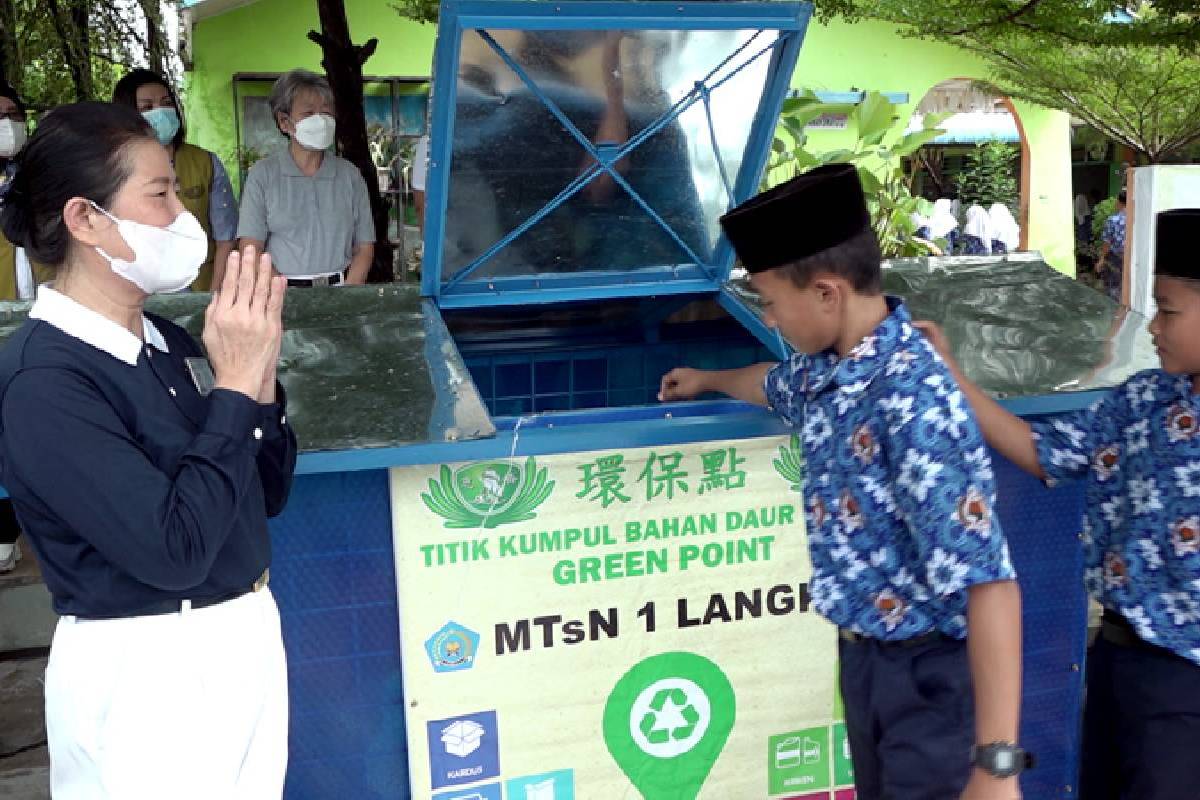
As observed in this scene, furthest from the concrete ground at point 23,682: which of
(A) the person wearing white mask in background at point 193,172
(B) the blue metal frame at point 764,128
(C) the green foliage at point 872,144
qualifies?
(C) the green foliage at point 872,144

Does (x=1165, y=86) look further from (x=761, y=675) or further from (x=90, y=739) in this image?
(x=90, y=739)

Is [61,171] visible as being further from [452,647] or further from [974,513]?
[974,513]

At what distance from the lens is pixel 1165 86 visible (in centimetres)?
968

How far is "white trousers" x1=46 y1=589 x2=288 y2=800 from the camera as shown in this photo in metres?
1.45

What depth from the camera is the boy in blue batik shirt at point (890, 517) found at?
4.62ft

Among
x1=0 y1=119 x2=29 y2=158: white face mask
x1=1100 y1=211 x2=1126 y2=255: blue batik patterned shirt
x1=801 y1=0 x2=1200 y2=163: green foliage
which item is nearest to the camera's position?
x1=0 y1=119 x2=29 y2=158: white face mask

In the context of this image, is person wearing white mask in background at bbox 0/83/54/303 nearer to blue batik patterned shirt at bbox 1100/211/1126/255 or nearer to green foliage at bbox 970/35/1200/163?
green foliage at bbox 970/35/1200/163

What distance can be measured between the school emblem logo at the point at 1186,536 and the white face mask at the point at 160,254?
148 centimetres

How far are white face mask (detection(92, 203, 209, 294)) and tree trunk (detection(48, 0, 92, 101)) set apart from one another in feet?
18.8

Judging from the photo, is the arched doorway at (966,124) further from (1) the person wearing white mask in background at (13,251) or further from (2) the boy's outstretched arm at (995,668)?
(2) the boy's outstretched arm at (995,668)

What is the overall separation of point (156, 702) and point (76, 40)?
632 cm

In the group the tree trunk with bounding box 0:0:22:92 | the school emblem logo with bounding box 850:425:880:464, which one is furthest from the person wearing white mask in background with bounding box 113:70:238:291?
the school emblem logo with bounding box 850:425:880:464

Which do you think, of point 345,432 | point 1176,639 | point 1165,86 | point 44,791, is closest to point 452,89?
point 345,432

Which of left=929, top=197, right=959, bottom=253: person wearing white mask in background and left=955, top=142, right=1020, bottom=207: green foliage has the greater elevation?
left=955, top=142, right=1020, bottom=207: green foliage
